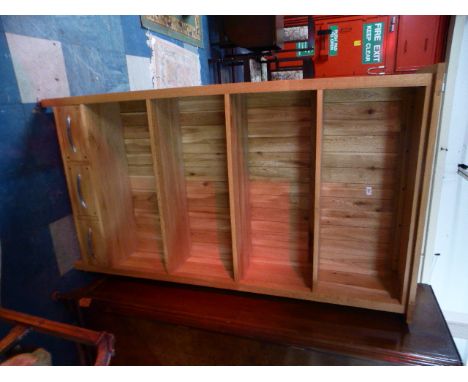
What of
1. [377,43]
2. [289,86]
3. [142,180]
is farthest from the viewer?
[377,43]

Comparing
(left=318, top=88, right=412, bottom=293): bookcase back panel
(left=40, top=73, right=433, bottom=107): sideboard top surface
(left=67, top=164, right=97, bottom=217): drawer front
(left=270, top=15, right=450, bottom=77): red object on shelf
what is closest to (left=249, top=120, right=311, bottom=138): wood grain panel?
(left=318, top=88, right=412, bottom=293): bookcase back panel

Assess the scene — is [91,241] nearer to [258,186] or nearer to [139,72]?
[258,186]

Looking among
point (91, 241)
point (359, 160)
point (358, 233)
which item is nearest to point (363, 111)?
point (359, 160)

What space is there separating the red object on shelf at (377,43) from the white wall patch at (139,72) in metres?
1.82

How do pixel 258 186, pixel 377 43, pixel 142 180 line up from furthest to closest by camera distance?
pixel 377 43
pixel 142 180
pixel 258 186

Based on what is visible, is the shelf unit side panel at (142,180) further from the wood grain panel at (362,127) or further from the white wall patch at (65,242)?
the wood grain panel at (362,127)

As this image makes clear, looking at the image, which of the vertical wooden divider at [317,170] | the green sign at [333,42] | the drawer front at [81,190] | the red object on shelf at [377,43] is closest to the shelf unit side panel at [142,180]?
the drawer front at [81,190]

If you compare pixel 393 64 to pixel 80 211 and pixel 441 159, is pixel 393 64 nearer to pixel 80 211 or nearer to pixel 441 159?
pixel 441 159

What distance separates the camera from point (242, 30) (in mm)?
2998

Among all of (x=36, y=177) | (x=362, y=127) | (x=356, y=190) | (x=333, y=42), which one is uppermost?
(x=333, y=42)

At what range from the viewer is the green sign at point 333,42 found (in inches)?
152

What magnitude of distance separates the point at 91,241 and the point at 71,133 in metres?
0.60

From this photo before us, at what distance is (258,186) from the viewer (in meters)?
1.62

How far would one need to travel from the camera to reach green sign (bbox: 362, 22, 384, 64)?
3.67 metres
